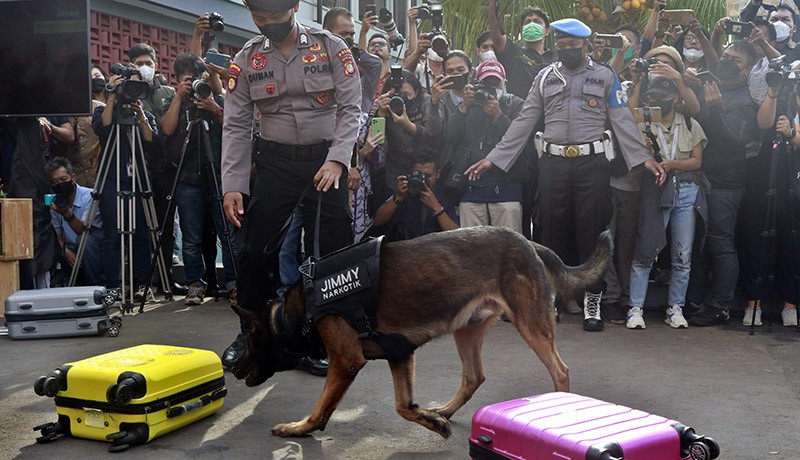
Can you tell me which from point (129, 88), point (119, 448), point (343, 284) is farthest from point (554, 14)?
point (119, 448)

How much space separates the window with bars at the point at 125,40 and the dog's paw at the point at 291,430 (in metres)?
10.9

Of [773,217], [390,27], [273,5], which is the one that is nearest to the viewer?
[273,5]

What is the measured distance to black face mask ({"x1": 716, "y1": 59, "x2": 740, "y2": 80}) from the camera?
7.41 meters

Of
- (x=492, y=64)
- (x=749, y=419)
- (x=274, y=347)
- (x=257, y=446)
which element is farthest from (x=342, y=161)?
(x=492, y=64)

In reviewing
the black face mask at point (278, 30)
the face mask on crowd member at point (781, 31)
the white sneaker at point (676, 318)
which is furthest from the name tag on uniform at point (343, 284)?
the face mask on crowd member at point (781, 31)

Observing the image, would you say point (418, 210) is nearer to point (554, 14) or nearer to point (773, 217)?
point (773, 217)

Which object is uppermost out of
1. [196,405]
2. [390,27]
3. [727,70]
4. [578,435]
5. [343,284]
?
[390,27]

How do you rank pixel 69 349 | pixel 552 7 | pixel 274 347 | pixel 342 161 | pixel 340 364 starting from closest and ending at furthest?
pixel 340 364, pixel 274 347, pixel 342 161, pixel 69 349, pixel 552 7

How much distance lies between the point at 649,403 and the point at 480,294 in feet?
4.57

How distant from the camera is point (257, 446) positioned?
421cm

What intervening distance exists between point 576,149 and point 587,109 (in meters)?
0.33

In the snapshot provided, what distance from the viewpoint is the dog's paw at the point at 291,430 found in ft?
14.1

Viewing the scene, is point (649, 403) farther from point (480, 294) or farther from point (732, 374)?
point (480, 294)

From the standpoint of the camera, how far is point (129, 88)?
7883 millimetres
